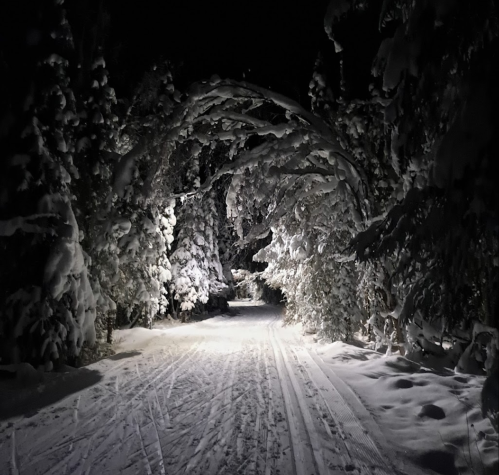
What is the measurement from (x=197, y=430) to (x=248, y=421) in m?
0.68

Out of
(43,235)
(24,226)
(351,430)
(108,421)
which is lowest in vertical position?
(351,430)

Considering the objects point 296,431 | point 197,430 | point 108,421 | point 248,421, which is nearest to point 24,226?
point 108,421

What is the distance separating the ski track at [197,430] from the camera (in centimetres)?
360

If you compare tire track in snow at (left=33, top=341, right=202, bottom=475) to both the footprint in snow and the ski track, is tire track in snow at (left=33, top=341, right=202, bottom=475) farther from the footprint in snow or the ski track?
the footprint in snow

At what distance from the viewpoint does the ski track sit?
3604 mm

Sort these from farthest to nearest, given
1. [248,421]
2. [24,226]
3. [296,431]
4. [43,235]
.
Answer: [43,235] < [24,226] < [248,421] < [296,431]

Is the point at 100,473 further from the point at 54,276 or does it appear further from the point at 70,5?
the point at 70,5

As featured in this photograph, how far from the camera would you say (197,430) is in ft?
14.7

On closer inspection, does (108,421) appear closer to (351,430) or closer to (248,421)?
(248,421)

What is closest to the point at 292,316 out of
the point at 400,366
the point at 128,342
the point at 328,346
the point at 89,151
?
the point at 328,346

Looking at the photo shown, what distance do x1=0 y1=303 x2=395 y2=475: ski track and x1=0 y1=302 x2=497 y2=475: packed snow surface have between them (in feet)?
0.05

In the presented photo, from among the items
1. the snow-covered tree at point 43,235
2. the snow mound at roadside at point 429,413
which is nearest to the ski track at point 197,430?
the snow mound at roadside at point 429,413

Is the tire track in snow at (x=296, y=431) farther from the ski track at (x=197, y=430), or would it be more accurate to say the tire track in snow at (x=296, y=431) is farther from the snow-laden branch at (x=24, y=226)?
the snow-laden branch at (x=24, y=226)

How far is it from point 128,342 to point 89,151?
638cm
